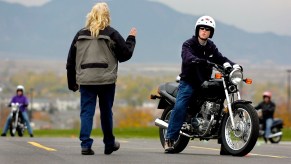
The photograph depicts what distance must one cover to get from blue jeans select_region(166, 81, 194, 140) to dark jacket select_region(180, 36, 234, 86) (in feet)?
0.41

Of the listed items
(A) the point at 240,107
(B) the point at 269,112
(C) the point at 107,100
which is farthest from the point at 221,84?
(B) the point at 269,112

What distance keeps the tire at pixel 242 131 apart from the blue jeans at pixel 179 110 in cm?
72

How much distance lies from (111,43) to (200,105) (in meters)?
1.80

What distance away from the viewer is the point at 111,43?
1416cm

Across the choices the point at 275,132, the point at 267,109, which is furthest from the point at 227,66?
the point at 267,109

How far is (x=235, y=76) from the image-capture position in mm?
14445

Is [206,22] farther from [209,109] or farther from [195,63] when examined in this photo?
[209,109]

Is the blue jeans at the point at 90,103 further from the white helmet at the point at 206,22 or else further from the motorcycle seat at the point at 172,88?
the motorcycle seat at the point at 172,88

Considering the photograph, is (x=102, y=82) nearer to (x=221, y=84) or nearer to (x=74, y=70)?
(x=74, y=70)

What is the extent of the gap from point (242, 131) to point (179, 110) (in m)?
1.23

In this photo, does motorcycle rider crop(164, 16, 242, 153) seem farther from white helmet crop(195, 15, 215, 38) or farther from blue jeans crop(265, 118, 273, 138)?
blue jeans crop(265, 118, 273, 138)

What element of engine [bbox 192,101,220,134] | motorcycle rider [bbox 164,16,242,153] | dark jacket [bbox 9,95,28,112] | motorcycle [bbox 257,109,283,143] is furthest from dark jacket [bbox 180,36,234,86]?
dark jacket [bbox 9,95,28,112]

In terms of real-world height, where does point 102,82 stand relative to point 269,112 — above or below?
above

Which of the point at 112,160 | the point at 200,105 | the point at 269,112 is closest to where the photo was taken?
the point at 112,160
